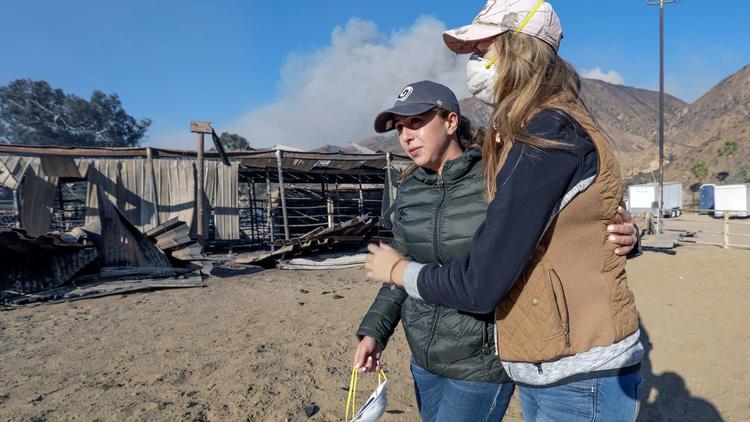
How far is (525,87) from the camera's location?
3.57ft

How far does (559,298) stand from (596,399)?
1.03ft

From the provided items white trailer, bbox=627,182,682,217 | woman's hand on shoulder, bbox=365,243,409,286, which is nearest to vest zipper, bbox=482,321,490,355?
woman's hand on shoulder, bbox=365,243,409,286

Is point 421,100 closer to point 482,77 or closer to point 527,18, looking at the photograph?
point 482,77

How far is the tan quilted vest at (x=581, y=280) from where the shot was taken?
1021mm

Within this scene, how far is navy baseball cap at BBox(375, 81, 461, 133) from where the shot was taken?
1.45 meters

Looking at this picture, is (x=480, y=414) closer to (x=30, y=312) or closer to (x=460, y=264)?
(x=460, y=264)

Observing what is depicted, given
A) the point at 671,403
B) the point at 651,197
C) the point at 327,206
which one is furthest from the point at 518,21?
the point at 651,197

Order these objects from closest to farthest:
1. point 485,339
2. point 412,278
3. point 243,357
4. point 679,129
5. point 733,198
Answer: point 412,278
point 485,339
point 243,357
point 733,198
point 679,129

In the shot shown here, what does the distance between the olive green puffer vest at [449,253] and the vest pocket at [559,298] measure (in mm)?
319

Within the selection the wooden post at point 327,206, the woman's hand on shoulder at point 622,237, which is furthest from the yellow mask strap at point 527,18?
the wooden post at point 327,206

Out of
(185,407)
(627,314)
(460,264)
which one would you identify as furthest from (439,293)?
(185,407)

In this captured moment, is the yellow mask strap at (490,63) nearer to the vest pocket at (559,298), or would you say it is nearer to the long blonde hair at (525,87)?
the long blonde hair at (525,87)

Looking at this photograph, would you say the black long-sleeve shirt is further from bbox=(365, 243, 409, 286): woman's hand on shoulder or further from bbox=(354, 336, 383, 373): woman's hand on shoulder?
bbox=(354, 336, 383, 373): woman's hand on shoulder

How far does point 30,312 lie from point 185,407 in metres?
3.84
